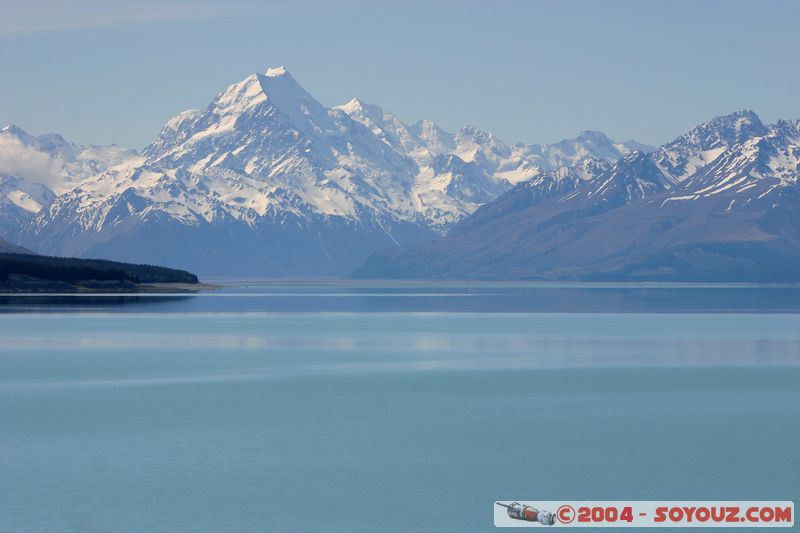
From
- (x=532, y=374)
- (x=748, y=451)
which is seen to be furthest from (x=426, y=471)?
(x=532, y=374)

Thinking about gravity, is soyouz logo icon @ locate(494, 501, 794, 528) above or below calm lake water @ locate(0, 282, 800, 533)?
below

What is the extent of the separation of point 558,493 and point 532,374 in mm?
41511

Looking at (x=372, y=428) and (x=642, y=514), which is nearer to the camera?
(x=642, y=514)

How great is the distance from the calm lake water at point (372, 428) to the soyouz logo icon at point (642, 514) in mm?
1032

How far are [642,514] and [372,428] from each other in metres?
21.9

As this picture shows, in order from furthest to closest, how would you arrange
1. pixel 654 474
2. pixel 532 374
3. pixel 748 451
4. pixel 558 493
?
pixel 532 374 → pixel 748 451 → pixel 654 474 → pixel 558 493

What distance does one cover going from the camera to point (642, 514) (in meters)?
43.1

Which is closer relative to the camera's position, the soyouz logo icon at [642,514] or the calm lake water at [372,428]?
the soyouz logo icon at [642,514]

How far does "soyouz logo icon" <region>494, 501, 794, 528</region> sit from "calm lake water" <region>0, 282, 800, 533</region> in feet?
3.39

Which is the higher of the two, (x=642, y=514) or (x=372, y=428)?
(x=372, y=428)

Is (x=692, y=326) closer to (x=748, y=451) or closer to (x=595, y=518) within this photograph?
(x=748, y=451)

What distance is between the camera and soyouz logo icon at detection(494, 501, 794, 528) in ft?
139

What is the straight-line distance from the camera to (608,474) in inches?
1994

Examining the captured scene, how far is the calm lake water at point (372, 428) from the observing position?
45.9 metres
